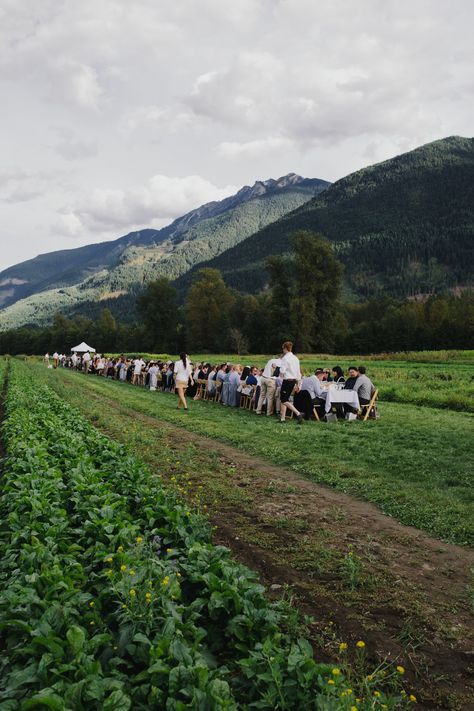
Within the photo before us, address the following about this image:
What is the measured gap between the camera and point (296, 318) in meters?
66.6

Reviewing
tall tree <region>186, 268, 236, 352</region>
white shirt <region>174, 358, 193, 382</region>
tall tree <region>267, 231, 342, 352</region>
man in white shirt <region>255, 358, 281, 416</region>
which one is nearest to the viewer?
man in white shirt <region>255, 358, 281, 416</region>

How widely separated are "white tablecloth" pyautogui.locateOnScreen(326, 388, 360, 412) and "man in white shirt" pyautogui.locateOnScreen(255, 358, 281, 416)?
6.74ft

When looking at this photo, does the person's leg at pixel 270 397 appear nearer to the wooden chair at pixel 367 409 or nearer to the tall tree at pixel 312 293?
the wooden chair at pixel 367 409

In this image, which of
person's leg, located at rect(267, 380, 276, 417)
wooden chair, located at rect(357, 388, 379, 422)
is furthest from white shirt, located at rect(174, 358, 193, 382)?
wooden chair, located at rect(357, 388, 379, 422)

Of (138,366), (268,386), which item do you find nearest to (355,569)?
(268,386)

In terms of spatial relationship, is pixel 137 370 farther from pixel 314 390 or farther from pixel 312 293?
pixel 312 293

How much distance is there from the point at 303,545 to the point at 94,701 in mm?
3314

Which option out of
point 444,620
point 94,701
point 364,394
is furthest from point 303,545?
point 364,394

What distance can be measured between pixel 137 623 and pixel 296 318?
6411 cm

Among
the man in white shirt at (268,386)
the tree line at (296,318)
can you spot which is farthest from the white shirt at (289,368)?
the tree line at (296,318)

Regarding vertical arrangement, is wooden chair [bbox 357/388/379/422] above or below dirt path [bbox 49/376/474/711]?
above

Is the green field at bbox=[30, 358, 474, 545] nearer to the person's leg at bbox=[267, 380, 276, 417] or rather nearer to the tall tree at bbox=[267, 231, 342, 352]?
the person's leg at bbox=[267, 380, 276, 417]

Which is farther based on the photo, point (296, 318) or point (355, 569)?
point (296, 318)

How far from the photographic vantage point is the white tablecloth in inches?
587
